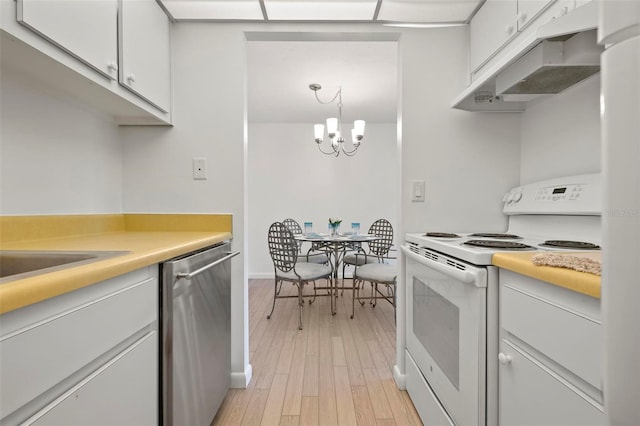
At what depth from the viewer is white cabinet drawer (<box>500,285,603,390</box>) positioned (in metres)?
0.61

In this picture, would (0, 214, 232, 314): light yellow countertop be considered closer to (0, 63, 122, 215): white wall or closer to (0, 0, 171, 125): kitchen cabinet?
(0, 63, 122, 215): white wall

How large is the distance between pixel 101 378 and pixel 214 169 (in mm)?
1203

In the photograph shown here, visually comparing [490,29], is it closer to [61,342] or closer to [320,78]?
[320,78]

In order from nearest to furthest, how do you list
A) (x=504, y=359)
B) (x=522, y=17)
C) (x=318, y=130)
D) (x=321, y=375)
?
1. (x=504, y=359)
2. (x=522, y=17)
3. (x=321, y=375)
4. (x=318, y=130)

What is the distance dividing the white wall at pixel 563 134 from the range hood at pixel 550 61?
3.5 inches

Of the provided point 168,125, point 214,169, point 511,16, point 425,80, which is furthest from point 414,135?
point 168,125

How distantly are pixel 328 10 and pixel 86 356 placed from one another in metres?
1.76

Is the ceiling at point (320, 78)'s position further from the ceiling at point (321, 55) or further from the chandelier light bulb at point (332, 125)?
the chandelier light bulb at point (332, 125)

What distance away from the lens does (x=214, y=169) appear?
1.72 metres

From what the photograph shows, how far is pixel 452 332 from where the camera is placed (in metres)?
1.12

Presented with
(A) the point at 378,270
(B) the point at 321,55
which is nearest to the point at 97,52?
(B) the point at 321,55

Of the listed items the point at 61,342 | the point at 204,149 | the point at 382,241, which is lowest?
the point at 382,241

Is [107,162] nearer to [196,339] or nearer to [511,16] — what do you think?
[196,339]

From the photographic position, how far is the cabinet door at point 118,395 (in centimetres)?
61
